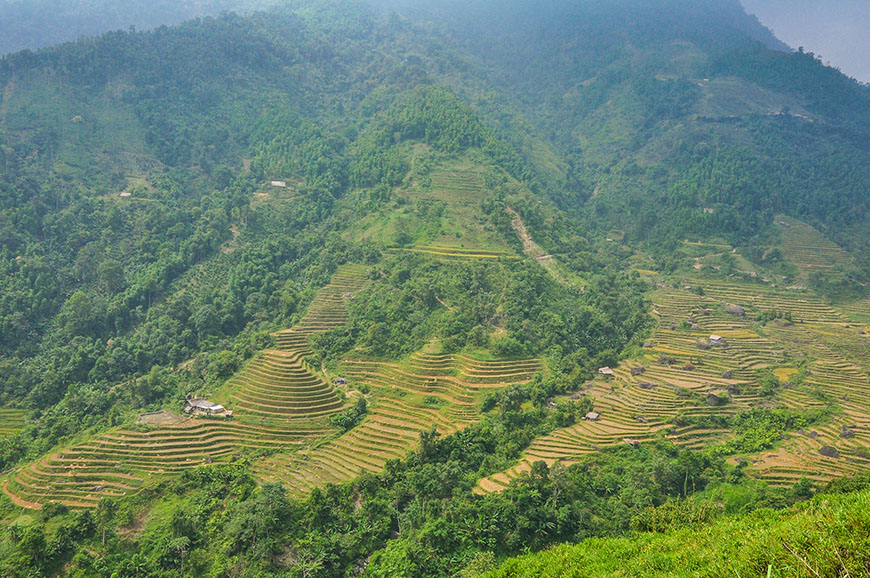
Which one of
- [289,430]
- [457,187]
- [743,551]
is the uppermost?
[457,187]

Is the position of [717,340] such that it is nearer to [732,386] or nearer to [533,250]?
[732,386]

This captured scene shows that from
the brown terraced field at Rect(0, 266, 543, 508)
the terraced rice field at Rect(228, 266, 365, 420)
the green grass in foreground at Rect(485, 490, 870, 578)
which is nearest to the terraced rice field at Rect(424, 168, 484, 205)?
the terraced rice field at Rect(228, 266, 365, 420)

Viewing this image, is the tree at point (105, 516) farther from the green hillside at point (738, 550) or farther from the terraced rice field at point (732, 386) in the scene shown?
the green hillside at point (738, 550)

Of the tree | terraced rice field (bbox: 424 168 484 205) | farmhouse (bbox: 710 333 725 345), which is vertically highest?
terraced rice field (bbox: 424 168 484 205)

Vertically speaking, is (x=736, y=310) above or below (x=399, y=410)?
above

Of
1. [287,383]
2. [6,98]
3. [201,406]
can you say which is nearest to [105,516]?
[201,406]

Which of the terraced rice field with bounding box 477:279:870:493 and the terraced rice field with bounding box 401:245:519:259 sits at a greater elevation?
the terraced rice field with bounding box 401:245:519:259

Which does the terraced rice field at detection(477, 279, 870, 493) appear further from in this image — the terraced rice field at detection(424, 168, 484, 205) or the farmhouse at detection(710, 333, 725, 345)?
the terraced rice field at detection(424, 168, 484, 205)

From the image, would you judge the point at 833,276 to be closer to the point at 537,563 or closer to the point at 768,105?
the point at 768,105
